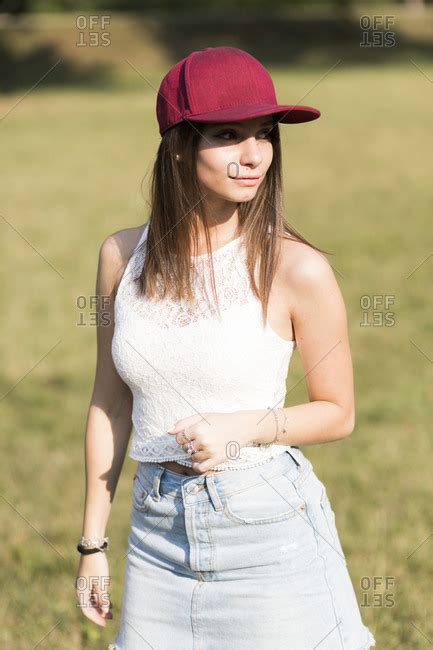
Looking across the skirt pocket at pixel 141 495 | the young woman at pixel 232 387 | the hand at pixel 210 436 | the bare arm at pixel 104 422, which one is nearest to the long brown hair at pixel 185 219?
the young woman at pixel 232 387

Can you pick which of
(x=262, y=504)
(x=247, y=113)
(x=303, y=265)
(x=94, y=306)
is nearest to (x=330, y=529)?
(x=262, y=504)

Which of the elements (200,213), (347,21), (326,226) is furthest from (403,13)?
(200,213)

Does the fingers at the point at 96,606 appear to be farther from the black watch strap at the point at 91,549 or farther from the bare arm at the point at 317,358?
the bare arm at the point at 317,358

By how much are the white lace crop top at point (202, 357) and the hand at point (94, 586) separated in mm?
321

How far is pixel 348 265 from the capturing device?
935 centimetres

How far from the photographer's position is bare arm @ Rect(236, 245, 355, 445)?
6.73ft

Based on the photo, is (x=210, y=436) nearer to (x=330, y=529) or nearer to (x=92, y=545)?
(x=330, y=529)

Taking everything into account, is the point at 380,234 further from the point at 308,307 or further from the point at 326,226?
the point at 308,307

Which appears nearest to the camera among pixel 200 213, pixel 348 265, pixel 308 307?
pixel 308 307

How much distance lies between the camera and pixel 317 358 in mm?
2102

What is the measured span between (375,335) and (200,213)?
17.6 feet

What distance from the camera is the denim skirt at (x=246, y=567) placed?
2061 millimetres

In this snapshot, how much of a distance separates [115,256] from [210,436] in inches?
23.3

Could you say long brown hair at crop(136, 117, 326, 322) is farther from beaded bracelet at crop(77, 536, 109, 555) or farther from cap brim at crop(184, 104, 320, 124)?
beaded bracelet at crop(77, 536, 109, 555)
